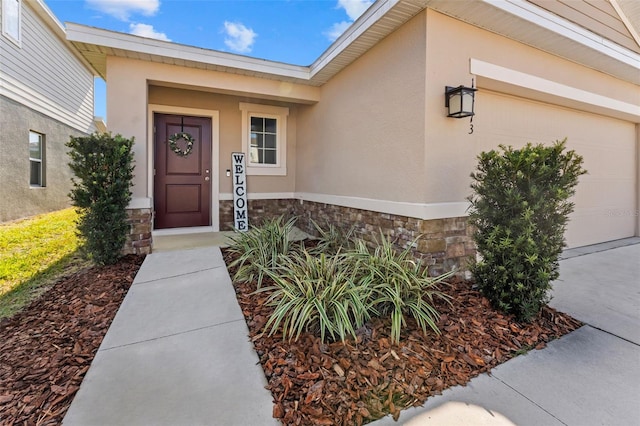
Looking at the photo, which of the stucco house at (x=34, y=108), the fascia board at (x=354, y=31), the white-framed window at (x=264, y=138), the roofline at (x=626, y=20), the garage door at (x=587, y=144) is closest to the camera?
the fascia board at (x=354, y=31)

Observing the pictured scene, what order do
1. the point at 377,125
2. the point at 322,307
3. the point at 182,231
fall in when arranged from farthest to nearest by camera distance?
1. the point at 182,231
2. the point at 377,125
3. the point at 322,307

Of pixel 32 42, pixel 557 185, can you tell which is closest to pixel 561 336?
pixel 557 185

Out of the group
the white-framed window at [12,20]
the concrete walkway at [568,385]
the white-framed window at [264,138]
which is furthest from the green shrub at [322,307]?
the white-framed window at [12,20]

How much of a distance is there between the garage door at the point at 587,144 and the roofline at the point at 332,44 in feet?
2.67

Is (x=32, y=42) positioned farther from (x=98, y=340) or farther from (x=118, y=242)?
(x=98, y=340)

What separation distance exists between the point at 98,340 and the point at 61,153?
8.92m

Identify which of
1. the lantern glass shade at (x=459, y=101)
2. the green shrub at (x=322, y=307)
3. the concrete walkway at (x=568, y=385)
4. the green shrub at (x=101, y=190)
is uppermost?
the lantern glass shade at (x=459, y=101)

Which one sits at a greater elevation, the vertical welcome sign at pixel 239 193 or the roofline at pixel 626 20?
the roofline at pixel 626 20

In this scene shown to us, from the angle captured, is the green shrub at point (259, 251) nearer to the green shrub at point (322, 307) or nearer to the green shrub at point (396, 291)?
the green shrub at point (322, 307)

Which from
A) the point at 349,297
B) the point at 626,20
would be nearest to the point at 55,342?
the point at 349,297

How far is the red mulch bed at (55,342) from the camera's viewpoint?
1.73 m

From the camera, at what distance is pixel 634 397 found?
180 centimetres

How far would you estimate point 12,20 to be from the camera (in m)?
6.66

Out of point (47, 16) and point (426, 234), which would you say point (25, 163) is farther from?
point (426, 234)
